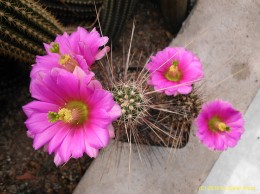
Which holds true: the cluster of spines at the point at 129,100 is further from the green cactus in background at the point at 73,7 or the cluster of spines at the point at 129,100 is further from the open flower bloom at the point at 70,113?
the green cactus in background at the point at 73,7

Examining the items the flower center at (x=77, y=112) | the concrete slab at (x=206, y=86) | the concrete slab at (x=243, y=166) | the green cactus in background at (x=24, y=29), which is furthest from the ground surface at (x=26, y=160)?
the flower center at (x=77, y=112)

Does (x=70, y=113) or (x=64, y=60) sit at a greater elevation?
(x=64, y=60)

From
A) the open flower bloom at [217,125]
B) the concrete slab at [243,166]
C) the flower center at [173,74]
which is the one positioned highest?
the flower center at [173,74]

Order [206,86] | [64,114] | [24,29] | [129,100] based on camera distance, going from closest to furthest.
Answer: [64,114], [129,100], [24,29], [206,86]

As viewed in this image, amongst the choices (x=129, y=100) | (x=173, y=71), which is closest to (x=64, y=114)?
(x=129, y=100)

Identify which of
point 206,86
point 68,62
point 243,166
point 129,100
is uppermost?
point 68,62

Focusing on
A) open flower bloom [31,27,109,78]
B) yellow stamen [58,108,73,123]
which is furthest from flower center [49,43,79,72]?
yellow stamen [58,108,73,123]

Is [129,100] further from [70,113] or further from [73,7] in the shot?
[73,7]
